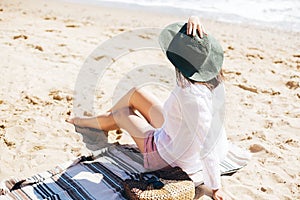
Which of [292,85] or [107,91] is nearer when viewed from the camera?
[107,91]

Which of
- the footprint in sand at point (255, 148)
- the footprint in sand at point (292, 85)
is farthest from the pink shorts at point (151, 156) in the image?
the footprint in sand at point (292, 85)

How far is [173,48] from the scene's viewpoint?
251 cm

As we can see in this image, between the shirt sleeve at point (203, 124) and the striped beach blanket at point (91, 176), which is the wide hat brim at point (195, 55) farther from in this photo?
the striped beach blanket at point (91, 176)

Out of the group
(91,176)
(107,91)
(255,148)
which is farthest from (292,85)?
(91,176)

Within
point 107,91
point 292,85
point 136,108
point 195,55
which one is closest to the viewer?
point 195,55

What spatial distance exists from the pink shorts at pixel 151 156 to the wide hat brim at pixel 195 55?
0.62 metres

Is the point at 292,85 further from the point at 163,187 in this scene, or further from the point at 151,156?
the point at 163,187

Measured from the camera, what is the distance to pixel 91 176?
2.86 meters

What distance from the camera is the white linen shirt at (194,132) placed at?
2484mm

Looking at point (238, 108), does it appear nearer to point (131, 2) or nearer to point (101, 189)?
point (101, 189)

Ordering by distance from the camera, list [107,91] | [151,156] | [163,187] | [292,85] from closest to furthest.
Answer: [163,187] < [151,156] < [107,91] < [292,85]

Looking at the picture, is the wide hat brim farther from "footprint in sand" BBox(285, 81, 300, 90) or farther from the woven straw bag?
"footprint in sand" BBox(285, 81, 300, 90)

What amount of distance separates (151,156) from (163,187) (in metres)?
0.31

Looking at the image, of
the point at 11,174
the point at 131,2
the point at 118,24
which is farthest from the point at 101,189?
the point at 131,2
